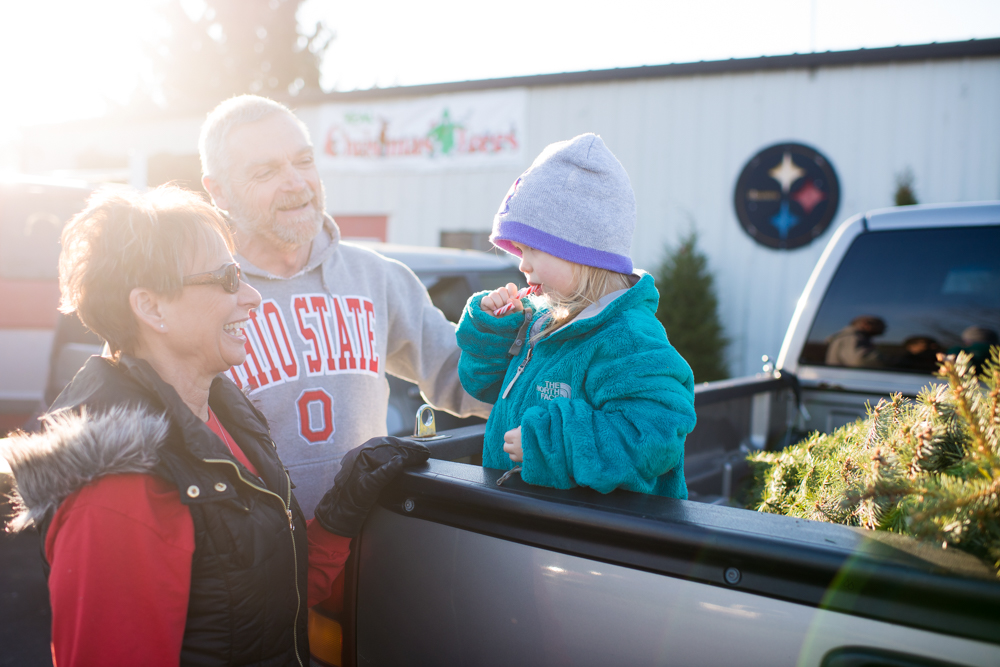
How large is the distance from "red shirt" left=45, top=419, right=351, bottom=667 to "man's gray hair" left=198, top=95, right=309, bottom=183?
4.56 ft

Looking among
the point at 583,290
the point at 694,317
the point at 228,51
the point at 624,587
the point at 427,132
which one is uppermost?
the point at 228,51

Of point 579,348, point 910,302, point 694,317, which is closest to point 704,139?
point 694,317

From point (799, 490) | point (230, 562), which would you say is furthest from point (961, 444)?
point (230, 562)

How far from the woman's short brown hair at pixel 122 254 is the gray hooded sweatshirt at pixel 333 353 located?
0.77 m

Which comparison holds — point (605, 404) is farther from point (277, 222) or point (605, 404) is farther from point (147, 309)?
point (277, 222)

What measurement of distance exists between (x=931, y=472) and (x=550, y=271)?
90cm

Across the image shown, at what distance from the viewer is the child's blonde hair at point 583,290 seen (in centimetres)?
171

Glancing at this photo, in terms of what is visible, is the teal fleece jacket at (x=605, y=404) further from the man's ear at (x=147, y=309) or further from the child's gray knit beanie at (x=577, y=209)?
the man's ear at (x=147, y=309)

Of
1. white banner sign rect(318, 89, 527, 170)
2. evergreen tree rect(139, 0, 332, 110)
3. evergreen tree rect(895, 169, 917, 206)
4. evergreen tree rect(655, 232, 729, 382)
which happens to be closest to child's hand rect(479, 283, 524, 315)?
evergreen tree rect(655, 232, 729, 382)

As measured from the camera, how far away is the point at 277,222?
2.34 metres

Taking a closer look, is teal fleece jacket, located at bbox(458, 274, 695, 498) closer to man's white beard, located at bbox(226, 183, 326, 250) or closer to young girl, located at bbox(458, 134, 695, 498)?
young girl, located at bbox(458, 134, 695, 498)

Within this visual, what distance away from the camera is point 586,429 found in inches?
56.1

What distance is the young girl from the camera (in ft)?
4.66

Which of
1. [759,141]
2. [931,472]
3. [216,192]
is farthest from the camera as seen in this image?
[759,141]
